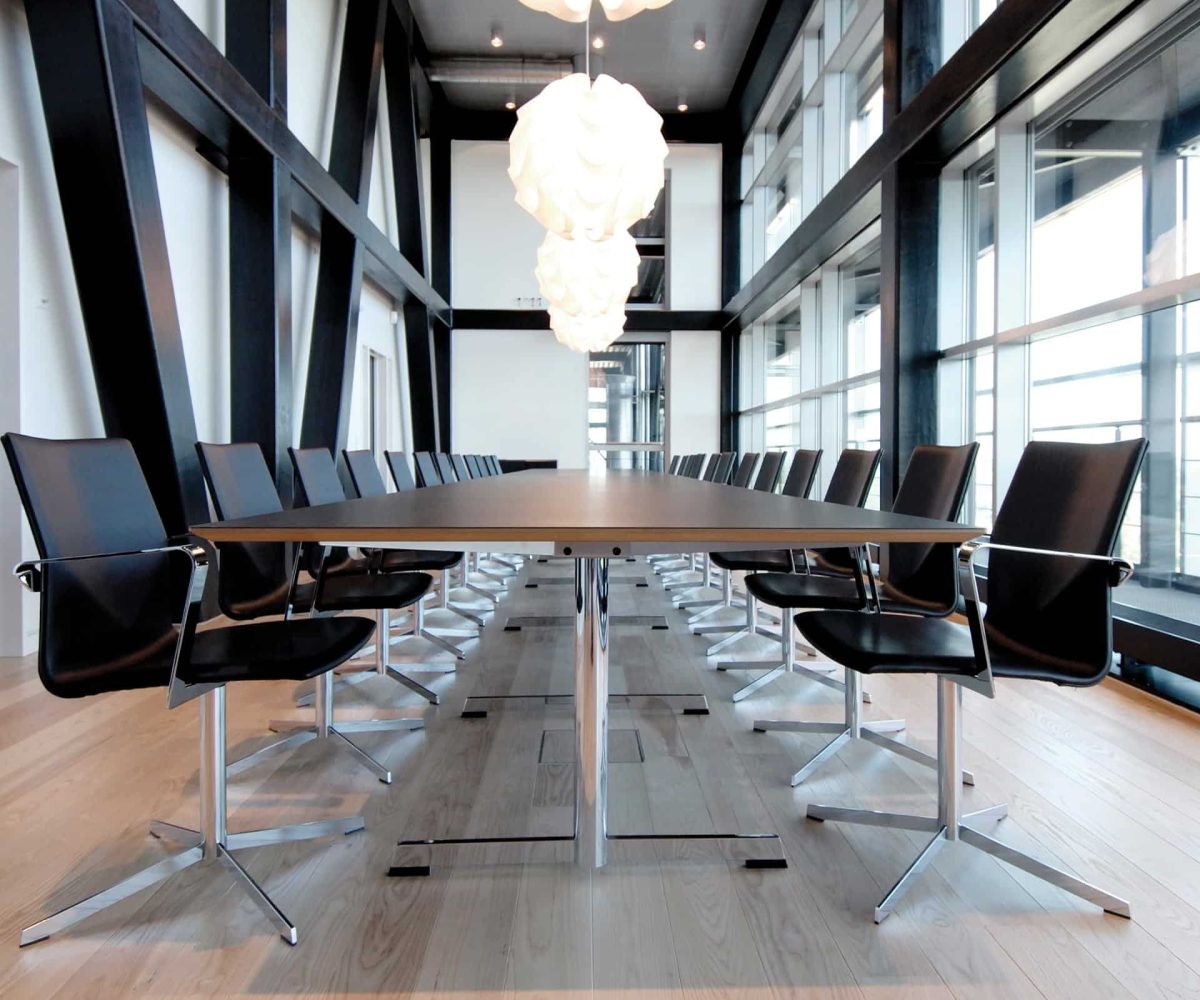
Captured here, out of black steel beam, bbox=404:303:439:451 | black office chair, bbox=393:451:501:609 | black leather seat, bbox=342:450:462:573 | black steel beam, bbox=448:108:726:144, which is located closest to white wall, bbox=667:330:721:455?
black steel beam, bbox=448:108:726:144

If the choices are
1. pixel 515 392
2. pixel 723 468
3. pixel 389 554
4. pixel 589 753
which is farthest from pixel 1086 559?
pixel 515 392

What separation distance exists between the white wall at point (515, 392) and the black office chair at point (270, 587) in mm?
8292

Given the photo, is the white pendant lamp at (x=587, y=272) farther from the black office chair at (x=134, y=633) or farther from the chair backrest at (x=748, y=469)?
the black office chair at (x=134, y=633)

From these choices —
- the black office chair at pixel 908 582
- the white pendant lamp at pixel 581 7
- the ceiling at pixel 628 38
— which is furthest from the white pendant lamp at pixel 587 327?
the black office chair at pixel 908 582

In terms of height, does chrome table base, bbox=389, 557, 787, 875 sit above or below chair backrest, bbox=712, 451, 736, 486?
below

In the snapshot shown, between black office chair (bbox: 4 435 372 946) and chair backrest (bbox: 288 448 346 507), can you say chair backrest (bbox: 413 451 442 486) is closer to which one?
chair backrest (bbox: 288 448 346 507)

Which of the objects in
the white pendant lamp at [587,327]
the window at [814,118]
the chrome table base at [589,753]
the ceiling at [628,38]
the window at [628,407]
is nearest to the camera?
the chrome table base at [589,753]

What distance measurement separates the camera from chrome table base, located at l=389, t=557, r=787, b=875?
67.2 inches

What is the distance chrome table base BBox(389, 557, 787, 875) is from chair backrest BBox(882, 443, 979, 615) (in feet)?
3.07

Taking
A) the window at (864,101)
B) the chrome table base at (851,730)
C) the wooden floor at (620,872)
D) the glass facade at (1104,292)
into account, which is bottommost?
the wooden floor at (620,872)

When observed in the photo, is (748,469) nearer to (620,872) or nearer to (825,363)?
(825,363)

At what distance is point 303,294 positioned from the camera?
6551mm

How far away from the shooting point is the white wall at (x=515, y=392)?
35.8 feet

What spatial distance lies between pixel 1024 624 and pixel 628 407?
9.86m
